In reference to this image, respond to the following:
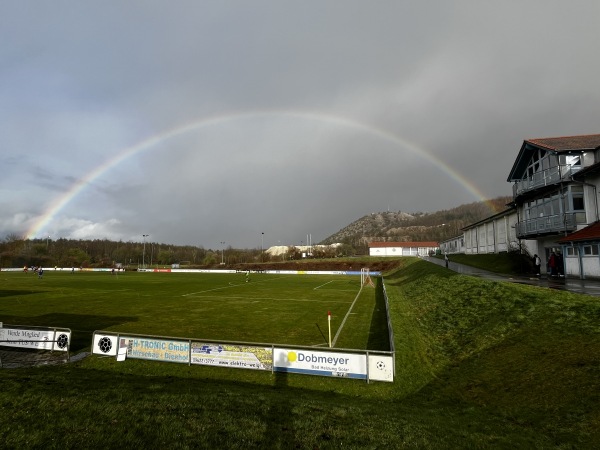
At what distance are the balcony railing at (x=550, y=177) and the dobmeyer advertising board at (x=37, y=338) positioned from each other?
Result: 3659 cm

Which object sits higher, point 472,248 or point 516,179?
point 516,179

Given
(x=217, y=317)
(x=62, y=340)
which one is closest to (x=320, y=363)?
(x=62, y=340)

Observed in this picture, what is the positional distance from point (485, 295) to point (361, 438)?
15979 millimetres

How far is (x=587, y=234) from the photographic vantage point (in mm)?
23953

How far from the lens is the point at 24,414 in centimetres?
809

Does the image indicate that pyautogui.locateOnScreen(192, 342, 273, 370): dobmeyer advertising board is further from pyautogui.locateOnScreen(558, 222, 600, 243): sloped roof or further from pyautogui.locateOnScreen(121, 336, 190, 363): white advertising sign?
pyautogui.locateOnScreen(558, 222, 600, 243): sloped roof

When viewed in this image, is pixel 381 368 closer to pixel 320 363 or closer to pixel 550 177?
pixel 320 363

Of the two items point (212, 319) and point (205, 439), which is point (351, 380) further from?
point (212, 319)

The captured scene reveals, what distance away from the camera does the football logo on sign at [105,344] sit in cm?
1553

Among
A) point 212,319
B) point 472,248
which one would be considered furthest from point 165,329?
point 472,248

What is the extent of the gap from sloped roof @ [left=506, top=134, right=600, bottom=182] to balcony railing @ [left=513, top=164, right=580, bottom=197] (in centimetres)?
157

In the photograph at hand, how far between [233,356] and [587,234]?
25.6 m

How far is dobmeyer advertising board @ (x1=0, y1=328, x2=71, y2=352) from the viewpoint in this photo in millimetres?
15961

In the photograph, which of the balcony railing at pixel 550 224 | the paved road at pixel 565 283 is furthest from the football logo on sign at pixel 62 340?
the balcony railing at pixel 550 224
